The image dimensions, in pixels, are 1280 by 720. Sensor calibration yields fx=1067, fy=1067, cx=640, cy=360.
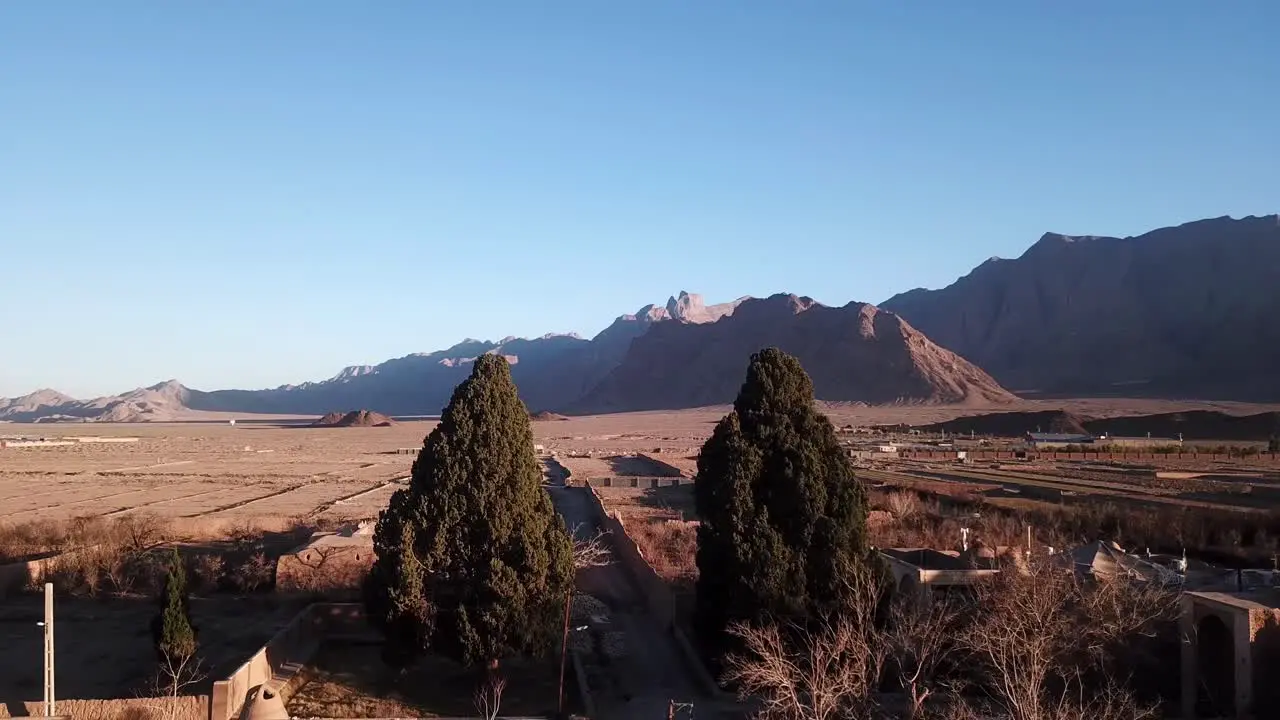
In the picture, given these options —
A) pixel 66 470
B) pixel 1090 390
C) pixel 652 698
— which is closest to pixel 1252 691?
pixel 652 698

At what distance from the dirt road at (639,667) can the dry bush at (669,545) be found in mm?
950

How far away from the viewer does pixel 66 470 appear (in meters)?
64.8

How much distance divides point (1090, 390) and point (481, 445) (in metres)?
140

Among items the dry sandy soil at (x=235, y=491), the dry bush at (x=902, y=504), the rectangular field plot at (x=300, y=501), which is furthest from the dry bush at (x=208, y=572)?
the dry bush at (x=902, y=504)

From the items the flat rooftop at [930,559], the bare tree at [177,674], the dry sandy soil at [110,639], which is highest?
the flat rooftop at [930,559]

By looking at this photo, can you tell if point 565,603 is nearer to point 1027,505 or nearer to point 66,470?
point 1027,505

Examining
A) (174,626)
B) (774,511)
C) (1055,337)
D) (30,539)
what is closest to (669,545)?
(774,511)

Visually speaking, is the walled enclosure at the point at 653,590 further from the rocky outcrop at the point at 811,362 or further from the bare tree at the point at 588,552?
the rocky outcrop at the point at 811,362

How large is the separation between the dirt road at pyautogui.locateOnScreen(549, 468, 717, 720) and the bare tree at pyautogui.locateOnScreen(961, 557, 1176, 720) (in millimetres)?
4225

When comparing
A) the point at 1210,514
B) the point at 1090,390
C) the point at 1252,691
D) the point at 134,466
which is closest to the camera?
the point at 1252,691

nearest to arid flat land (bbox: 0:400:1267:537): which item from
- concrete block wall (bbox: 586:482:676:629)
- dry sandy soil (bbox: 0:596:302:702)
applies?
dry sandy soil (bbox: 0:596:302:702)

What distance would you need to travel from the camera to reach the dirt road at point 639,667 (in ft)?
52.0

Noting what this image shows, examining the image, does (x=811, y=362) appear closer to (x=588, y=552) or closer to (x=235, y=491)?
(x=235, y=491)

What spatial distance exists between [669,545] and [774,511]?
42.1 ft
